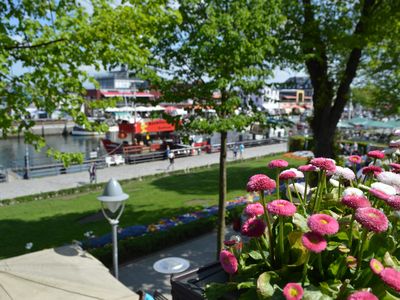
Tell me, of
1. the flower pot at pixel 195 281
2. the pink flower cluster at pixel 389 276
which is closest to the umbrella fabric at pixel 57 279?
the flower pot at pixel 195 281

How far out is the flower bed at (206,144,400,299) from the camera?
132cm

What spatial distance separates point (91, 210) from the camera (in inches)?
656

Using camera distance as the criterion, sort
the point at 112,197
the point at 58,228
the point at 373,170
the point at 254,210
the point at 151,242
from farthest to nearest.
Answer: the point at 58,228
the point at 151,242
the point at 112,197
the point at 373,170
the point at 254,210

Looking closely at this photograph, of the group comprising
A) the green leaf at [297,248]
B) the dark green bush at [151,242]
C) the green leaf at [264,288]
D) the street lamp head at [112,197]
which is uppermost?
the green leaf at [297,248]

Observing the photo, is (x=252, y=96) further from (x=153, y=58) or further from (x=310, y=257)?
(x=310, y=257)

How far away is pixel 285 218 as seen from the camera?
1.67m

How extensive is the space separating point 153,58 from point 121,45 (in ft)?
5.13

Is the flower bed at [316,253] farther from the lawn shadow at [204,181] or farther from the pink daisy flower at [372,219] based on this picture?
the lawn shadow at [204,181]

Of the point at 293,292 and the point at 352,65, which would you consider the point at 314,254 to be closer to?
the point at 293,292

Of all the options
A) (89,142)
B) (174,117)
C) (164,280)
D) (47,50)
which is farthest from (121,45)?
(89,142)

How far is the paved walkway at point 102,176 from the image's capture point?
22484mm

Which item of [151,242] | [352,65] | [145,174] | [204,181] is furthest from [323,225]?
[145,174]

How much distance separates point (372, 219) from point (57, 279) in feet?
16.9

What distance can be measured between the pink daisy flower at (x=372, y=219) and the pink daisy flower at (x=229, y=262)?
0.54m
